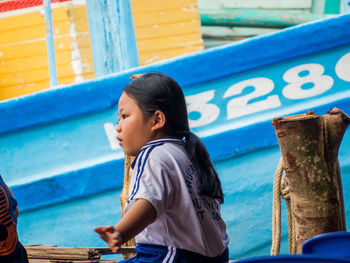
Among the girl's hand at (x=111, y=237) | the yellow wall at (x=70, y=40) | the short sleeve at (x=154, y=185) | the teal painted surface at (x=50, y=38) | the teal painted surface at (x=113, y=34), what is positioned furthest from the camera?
the yellow wall at (x=70, y=40)

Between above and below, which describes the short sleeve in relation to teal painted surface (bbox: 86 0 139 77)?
below

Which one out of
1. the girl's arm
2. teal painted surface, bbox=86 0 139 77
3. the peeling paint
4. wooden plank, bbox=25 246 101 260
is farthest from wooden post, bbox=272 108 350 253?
the peeling paint

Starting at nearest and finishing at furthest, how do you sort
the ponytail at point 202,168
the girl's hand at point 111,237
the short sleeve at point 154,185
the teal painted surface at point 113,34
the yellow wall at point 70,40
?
the girl's hand at point 111,237 < the short sleeve at point 154,185 < the ponytail at point 202,168 < the teal painted surface at point 113,34 < the yellow wall at point 70,40

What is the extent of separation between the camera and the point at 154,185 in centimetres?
137

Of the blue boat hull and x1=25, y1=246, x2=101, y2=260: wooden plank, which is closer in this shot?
x1=25, y1=246, x2=101, y2=260: wooden plank

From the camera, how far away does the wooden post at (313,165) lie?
1751 mm

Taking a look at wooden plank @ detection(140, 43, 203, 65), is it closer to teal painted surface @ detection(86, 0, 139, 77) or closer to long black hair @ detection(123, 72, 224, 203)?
teal painted surface @ detection(86, 0, 139, 77)

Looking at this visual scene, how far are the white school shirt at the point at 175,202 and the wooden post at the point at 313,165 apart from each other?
435 millimetres

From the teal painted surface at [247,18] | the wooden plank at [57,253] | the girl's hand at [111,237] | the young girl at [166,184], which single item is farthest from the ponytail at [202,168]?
the teal painted surface at [247,18]

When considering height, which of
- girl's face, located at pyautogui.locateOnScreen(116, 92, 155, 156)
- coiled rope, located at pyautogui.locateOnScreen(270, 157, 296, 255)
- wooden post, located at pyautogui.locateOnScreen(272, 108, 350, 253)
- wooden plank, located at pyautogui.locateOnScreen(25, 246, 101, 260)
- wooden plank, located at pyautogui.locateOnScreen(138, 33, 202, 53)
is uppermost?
wooden plank, located at pyautogui.locateOnScreen(138, 33, 202, 53)

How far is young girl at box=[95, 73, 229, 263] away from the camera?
1357mm

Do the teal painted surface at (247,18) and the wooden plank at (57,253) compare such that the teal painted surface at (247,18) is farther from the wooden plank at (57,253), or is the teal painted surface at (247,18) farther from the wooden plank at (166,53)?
the wooden plank at (57,253)

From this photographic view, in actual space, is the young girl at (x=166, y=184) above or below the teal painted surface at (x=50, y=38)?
below

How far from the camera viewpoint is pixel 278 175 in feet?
6.97
